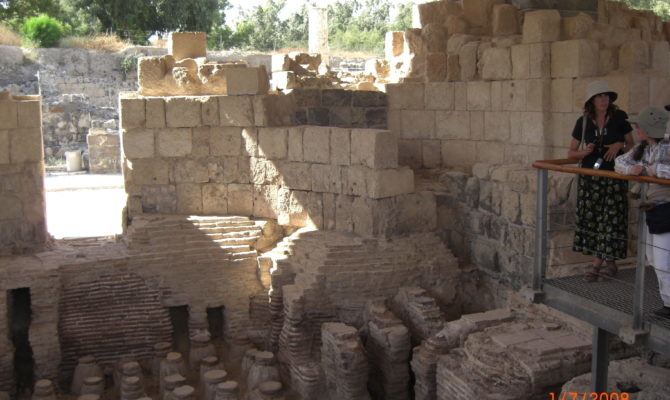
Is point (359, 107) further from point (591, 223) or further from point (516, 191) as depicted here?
point (591, 223)

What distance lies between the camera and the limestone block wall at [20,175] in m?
9.90

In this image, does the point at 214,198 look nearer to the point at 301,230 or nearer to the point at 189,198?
the point at 189,198

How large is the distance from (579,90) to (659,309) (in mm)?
4862

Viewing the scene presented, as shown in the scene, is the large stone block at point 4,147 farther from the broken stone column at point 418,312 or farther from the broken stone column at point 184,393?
the broken stone column at point 418,312

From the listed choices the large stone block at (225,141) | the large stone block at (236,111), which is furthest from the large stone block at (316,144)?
the large stone block at (225,141)

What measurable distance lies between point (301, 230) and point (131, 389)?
2.94 metres

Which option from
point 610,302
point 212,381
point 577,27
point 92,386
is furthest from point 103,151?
point 610,302

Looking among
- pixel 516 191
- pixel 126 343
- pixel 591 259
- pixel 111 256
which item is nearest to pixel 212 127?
pixel 111 256

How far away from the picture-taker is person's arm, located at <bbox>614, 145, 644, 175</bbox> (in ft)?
15.7

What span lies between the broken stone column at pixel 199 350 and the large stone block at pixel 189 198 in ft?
6.39

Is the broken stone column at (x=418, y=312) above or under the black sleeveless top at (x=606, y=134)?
under

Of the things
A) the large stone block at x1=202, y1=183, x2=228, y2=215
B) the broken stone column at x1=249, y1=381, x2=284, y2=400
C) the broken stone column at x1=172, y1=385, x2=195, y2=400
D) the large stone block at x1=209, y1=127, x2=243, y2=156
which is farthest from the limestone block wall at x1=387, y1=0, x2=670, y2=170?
the broken stone column at x1=172, y1=385, x2=195, y2=400

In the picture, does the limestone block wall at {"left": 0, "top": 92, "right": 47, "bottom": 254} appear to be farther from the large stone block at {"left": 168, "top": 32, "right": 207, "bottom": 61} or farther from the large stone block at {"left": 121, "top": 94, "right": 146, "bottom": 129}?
the large stone block at {"left": 168, "top": 32, "right": 207, "bottom": 61}

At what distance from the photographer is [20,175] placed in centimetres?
1002
